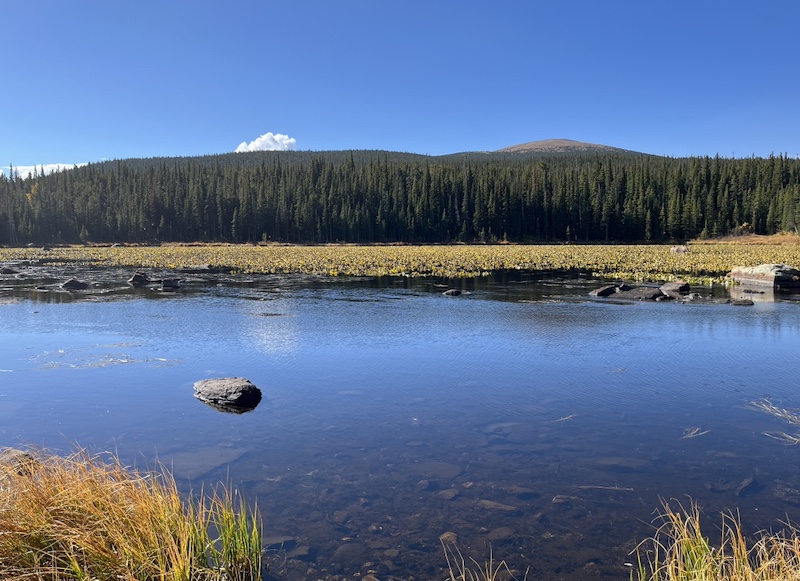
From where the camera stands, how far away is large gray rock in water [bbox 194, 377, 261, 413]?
Answer: 38.2ft

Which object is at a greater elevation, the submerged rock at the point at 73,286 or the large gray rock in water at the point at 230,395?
the submerged rock at the point at 73,286

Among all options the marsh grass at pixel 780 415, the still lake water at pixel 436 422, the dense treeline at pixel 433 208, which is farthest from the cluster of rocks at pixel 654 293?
the dense treeline at pixel 433 208

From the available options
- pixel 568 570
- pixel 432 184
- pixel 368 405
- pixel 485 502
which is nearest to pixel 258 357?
pixel 368 405

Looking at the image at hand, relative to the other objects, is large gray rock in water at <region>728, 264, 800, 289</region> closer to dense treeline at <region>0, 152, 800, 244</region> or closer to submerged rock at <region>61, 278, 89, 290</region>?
submerged rock at <region>61, 278, 89, 290</region>

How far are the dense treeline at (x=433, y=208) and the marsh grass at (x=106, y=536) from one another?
332 ft

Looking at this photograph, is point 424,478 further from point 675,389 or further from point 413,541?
point 675,389

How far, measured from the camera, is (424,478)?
27.3ft

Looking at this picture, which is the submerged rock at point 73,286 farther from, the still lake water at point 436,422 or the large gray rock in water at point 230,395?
the large gray rock in water at point 230,395

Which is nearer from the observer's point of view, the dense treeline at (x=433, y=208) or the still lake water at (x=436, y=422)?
the still lake water at (x=436, y=422)

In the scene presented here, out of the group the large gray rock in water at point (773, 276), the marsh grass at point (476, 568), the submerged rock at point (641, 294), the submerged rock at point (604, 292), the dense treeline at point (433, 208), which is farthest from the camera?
the dense treeline at point (433, 208)

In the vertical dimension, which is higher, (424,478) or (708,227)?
(708,227)

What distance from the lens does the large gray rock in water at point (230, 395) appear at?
11.6m

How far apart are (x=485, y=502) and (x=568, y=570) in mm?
1609

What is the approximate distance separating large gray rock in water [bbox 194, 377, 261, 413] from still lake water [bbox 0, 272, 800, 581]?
340 millimetres
